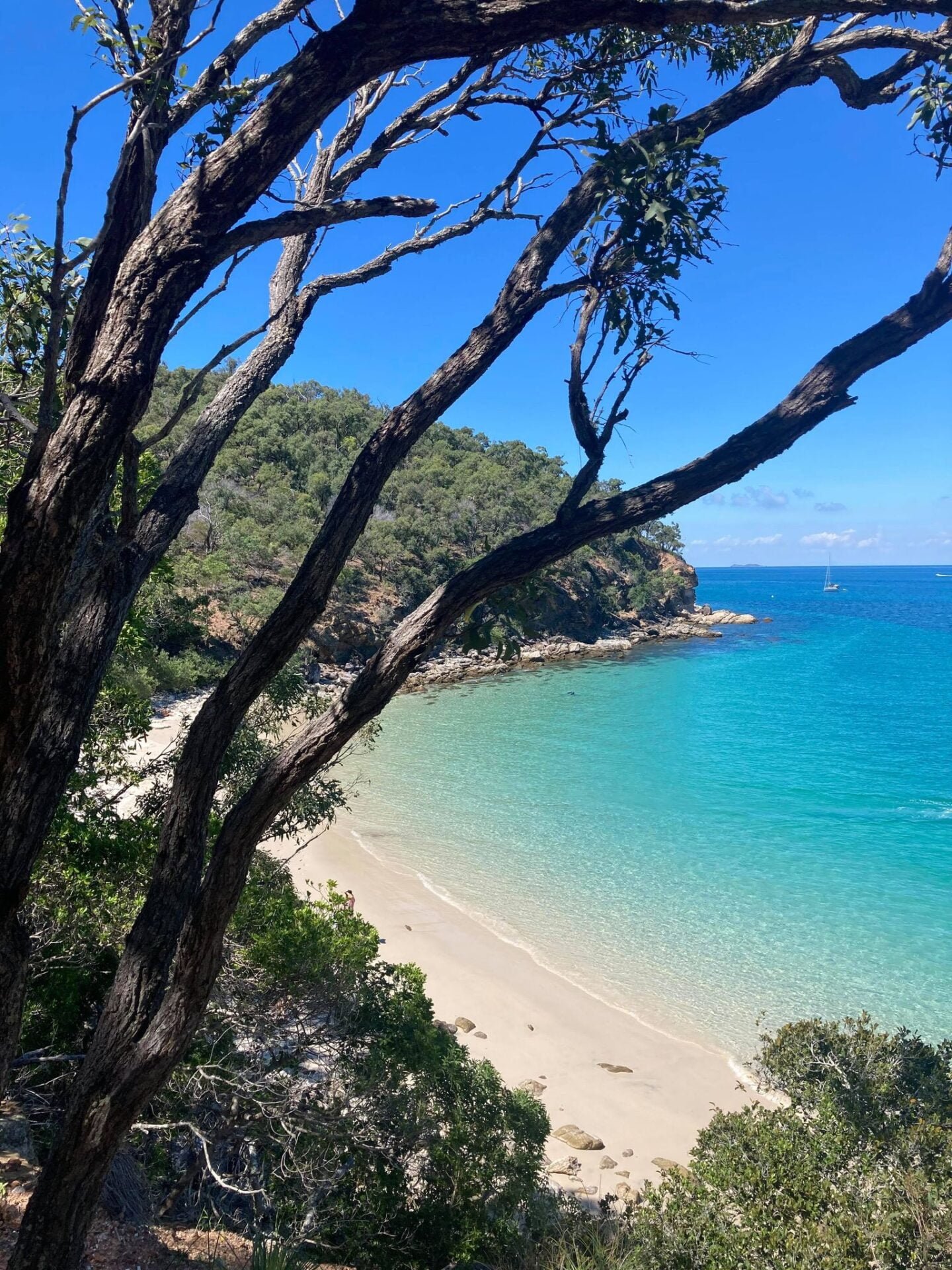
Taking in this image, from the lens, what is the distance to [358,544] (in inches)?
1292

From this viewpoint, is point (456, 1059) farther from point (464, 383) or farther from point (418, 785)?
point (418, 785)

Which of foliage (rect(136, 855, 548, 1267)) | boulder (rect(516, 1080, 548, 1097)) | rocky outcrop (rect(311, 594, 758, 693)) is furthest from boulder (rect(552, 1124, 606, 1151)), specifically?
rocky outcrop (rect(311, 594, 758, 693))

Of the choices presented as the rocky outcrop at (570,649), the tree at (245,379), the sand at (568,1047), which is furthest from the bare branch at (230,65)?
the rocky outcrop at (570,649)

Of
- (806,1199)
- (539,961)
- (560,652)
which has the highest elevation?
(560,652)

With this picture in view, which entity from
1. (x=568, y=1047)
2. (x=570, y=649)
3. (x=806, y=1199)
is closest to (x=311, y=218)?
(x=806, y=1199)

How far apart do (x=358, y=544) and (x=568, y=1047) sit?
26055mm

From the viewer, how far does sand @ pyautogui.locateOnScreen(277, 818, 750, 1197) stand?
7.37 meters

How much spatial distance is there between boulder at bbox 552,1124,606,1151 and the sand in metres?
0.05

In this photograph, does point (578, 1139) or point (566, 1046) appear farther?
point (566, 1046)

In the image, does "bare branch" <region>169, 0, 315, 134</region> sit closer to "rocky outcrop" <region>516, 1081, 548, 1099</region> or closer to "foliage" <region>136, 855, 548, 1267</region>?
"foliage" <region>136, 855, 548, 1267</region>

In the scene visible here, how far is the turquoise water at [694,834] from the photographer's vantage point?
34.1ft

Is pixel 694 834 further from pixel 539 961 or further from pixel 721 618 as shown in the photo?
pixel 721 618

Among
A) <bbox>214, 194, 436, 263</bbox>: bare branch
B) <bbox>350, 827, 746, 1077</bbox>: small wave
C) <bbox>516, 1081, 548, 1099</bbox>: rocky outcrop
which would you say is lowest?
<bbox>516, 1081, 548, 1099</bbox>: rocky outcrop

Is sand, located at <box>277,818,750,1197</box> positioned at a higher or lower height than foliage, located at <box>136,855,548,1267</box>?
lower
